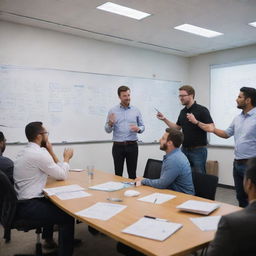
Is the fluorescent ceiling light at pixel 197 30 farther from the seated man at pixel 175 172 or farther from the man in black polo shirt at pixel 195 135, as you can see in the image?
the seated man at pixel 175 172

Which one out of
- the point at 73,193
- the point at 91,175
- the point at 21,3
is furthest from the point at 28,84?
the point at 73,193

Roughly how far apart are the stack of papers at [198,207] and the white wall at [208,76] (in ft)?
13.0

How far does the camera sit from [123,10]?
368 centimetres

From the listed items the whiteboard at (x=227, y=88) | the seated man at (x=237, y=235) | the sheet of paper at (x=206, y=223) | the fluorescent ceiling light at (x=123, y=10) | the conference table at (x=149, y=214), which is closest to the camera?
the seated man at (x=237, y=235)

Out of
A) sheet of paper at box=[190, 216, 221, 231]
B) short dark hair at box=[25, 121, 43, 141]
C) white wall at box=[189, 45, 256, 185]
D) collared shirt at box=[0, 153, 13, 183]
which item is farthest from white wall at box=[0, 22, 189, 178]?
A: sheet of paper at box=[190, 216, 221, 231]

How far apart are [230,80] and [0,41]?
417cm

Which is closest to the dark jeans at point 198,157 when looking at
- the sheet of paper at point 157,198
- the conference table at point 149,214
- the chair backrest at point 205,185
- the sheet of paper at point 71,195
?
the chair backrest at point 205,185

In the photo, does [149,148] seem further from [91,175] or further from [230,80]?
[91,175]

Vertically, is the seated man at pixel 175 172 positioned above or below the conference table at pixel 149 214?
above

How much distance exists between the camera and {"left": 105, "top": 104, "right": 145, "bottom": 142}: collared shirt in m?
4.11

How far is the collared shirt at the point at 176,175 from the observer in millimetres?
2387

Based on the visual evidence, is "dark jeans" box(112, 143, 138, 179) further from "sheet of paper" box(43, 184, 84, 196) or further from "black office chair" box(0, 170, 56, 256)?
"black office chair" box(0, 170, 56, 256)

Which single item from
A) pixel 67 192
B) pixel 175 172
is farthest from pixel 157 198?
pixel 67 192

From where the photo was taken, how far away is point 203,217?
5.83 feet
